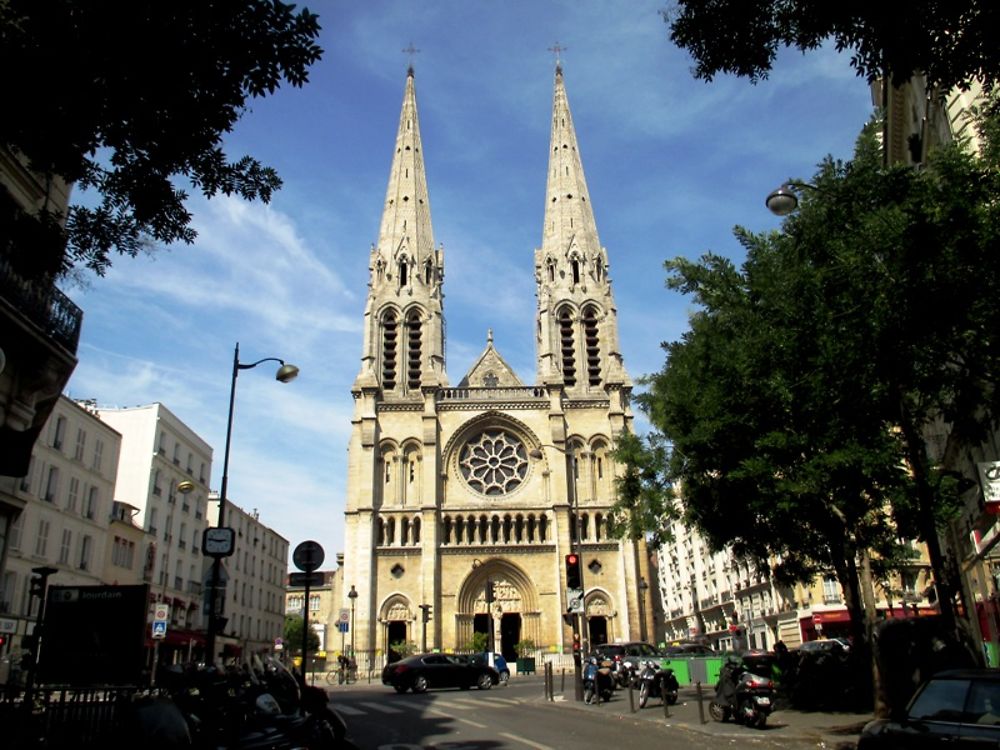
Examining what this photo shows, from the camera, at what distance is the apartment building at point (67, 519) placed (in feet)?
85.9

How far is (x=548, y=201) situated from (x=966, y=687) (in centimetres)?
4830

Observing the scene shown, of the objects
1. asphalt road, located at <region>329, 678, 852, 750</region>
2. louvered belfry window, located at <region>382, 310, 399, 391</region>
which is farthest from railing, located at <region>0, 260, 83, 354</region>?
louvered belfry window, located at <region>382, 310, 399, 391</region>

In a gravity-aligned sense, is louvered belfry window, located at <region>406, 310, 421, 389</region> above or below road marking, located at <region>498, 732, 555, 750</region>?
above

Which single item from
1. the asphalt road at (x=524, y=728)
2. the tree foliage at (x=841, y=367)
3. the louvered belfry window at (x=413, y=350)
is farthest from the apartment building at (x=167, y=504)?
the tree foliage at (x=841, y=367)

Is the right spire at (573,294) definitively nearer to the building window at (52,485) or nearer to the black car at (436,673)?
the black car at (436,673)

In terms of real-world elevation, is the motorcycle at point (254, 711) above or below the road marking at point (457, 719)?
above

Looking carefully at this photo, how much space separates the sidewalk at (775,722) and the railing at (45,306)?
1149cm

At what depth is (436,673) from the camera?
23.5 meters

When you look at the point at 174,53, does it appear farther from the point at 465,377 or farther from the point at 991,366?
the point at 465,377

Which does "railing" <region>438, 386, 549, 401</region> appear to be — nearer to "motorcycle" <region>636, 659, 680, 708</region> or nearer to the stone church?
the stone church

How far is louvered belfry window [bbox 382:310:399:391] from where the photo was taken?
151 ft

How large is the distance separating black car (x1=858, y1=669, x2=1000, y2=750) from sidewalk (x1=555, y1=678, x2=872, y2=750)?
4.13m

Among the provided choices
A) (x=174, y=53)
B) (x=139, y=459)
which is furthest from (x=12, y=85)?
(x=139, y=459)

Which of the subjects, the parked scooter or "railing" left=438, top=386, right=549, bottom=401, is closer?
the parked scooter
